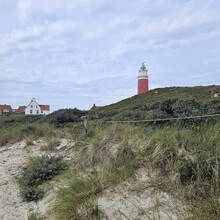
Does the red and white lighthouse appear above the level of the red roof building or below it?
above

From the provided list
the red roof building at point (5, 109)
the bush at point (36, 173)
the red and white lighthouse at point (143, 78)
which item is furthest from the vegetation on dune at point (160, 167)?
the red roof building at point (5, 109)

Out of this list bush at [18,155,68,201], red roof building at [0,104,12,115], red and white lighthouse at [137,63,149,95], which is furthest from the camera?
red roof building at [0,104,12,115]

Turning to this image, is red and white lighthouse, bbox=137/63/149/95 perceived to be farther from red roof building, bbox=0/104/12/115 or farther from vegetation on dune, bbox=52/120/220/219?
vegetation on dune, bbox=52/120/220/219

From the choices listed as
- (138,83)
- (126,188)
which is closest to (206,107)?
(126,188)

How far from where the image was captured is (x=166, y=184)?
593cm

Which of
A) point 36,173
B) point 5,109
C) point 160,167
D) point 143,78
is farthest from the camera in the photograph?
point 5,109

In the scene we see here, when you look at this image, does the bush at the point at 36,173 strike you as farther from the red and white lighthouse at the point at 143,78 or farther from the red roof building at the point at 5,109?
the red roof building at the point at 5,109

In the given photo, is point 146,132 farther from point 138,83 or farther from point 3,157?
point 138,83

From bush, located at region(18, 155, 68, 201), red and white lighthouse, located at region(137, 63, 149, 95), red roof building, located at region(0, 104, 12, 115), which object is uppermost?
red and white lighthouse, located at region(137, 63, 149, 95)

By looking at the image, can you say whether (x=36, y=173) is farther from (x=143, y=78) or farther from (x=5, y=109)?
(x=5, y=109)

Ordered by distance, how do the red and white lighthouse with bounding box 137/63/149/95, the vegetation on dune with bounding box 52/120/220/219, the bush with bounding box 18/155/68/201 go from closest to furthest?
the vegetation on dune with bounding box 52/120/220/219, the bush with bounding box 18/155/68/201, the red and white lighthouse with bounding box 137/63/149/95

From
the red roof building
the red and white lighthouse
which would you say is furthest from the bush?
the red roof building

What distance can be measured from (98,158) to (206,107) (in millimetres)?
4812

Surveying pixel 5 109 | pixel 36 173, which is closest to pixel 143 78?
pixel 36 173
